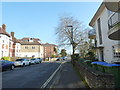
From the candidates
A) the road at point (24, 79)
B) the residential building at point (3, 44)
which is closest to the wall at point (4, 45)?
the residential building at point (3, 44)

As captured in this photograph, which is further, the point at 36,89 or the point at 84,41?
the point at 84,41

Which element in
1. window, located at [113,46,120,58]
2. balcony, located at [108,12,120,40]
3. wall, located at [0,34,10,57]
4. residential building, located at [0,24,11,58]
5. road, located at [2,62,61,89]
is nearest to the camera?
balcony, located at [108,12,120,40]

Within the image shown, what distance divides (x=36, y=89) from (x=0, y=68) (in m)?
9.66

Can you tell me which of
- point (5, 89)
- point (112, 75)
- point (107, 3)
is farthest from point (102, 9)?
point (5, 89)

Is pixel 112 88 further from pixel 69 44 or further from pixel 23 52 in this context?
pixel 23 52

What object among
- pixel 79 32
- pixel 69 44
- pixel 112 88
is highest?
pixel 79 32

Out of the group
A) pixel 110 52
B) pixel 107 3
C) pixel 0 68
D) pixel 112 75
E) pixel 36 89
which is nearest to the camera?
pixel 112 75

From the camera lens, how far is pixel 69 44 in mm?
30812

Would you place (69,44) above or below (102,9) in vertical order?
below

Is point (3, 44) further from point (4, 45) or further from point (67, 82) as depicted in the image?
point (67, 82)

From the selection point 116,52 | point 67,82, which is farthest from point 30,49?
point 67,82

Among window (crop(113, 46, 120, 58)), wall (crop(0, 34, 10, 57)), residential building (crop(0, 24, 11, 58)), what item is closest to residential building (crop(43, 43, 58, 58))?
wall (crop(0, 34, 10, 57))

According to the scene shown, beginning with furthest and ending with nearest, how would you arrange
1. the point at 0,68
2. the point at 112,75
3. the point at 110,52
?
1. the point at 110,52
2. the point at 0,68
3. the point at 112,75

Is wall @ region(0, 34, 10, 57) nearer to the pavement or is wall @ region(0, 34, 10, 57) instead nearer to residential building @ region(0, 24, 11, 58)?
residential building @ region(0, 24, 11, 58)
